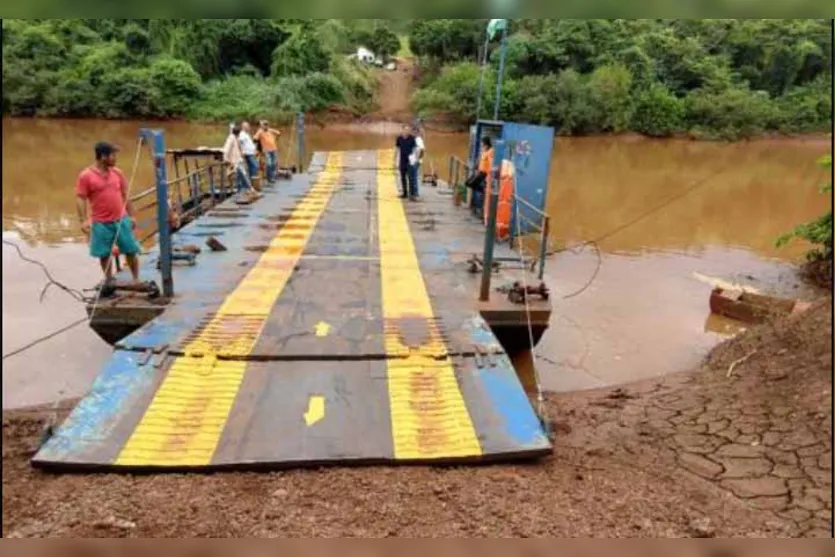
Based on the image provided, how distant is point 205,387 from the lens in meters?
4.91

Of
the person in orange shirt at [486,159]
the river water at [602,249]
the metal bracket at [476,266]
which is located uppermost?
the person in orange shirt at [486,159]

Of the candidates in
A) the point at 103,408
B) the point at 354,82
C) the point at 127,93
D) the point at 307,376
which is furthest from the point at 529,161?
the point at 354,82

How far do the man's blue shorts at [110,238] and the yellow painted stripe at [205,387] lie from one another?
1117mm

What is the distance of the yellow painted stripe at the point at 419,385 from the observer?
171 inches

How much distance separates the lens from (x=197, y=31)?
39656mm

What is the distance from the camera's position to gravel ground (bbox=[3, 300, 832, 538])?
3508 mm

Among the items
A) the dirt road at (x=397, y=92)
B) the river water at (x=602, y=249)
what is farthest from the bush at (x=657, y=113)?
the dirt road at (x=397, y=92)

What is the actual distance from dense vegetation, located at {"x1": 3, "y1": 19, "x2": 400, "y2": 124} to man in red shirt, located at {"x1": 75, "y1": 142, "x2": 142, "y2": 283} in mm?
28729

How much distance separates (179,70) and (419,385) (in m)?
36.2

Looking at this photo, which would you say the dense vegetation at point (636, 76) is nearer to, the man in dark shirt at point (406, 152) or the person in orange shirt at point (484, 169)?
the man in dark shirt at point (406, 152)

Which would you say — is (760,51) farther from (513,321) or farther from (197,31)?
(513,321)

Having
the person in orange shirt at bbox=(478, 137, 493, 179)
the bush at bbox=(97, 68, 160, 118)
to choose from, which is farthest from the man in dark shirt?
the bush at bbox=(97, 68, 160, 118)

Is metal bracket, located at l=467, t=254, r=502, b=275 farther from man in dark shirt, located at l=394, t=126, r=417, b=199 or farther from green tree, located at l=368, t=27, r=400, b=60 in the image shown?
green tree, located at l=368, t=27, r=400, b=60

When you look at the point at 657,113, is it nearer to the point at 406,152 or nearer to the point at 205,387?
the point at 406,152
